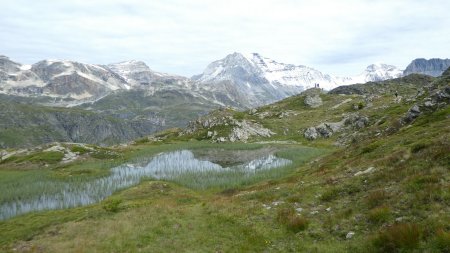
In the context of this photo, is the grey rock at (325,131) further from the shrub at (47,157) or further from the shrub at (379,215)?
the shrub at (379,215)

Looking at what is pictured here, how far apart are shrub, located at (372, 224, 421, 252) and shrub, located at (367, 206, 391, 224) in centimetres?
242

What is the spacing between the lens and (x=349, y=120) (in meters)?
129

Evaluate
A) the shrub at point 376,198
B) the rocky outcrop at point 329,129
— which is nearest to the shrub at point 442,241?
the shrub at point 376,198

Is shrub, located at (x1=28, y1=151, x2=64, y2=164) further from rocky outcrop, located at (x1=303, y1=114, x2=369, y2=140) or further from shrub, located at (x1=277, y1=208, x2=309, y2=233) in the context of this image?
shrub, located at (x1=277, y1=208, x2=309, y2=233)

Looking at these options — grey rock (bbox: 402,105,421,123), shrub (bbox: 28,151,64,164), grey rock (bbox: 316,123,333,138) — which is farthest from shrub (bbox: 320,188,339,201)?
grey rock (bbox: 316,123,333,138)

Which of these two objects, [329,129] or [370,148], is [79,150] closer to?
[329,129]

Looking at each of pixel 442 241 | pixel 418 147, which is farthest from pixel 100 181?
pixel 442 241

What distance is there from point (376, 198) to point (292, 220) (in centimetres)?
591

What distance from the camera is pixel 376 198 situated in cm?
2566

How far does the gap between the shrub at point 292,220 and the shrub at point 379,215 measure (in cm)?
437

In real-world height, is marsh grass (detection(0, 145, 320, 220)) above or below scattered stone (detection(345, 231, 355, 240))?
below

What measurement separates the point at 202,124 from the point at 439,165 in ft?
493

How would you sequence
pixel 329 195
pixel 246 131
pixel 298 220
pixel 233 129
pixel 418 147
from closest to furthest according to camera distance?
pixel 298 220 → pixel 329 195 → pixel 418 147 → pixel 233 129 → pixel 246 131

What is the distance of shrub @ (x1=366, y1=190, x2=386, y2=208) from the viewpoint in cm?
2528
